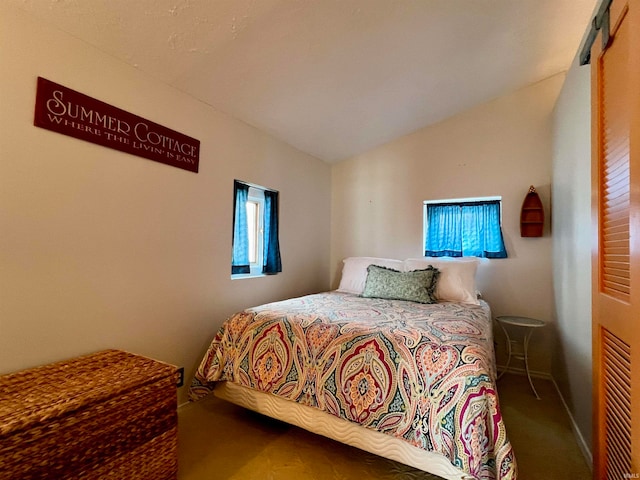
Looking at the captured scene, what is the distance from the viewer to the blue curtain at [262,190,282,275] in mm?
2967

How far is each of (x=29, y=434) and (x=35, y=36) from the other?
1.70 meters

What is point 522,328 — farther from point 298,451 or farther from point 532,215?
point 298,451

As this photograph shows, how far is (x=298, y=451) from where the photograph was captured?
5.57 feet

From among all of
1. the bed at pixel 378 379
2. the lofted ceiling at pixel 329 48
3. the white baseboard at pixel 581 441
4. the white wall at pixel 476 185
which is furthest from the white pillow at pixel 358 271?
the white baseboard at pixel 581 441

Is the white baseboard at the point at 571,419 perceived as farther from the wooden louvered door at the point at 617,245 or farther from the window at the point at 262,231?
the window at the point at 262,231

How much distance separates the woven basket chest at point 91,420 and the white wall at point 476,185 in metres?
2.60

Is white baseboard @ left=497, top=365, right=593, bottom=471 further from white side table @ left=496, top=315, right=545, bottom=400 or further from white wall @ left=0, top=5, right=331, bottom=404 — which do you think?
white wall @ left=0, top=5, right=331, bottom=404

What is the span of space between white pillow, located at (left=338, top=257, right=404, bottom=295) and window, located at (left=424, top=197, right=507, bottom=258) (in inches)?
20.4

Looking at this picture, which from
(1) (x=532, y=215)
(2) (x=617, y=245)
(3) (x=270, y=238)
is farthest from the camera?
(3) (x=270, y=238)

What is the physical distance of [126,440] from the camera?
1.30 metres

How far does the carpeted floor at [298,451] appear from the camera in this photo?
153 centimetres

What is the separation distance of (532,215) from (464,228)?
0.58 m

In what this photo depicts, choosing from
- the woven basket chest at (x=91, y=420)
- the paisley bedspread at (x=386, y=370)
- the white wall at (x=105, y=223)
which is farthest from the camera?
the white wall at (x=105, y=223)

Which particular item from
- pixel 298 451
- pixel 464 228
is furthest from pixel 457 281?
pixel 298 451
